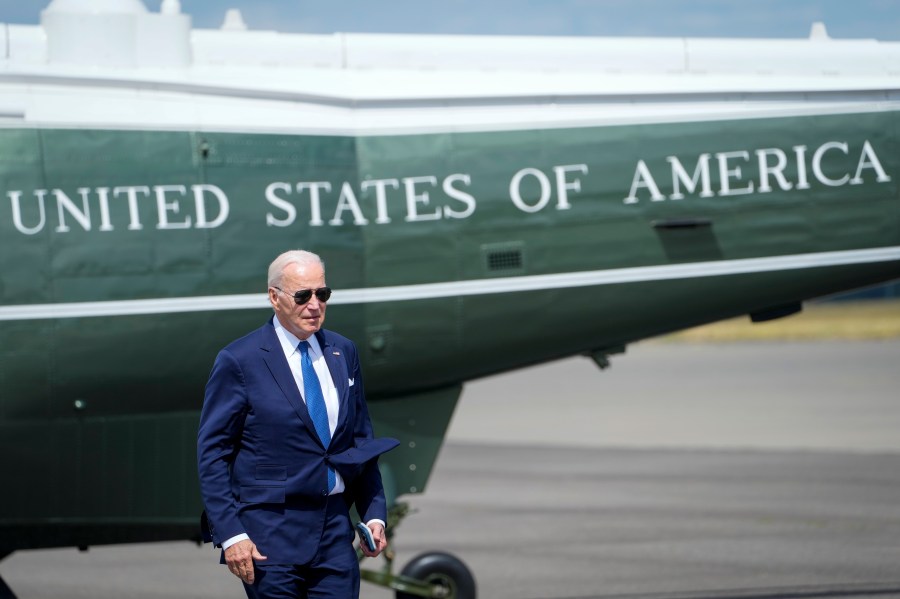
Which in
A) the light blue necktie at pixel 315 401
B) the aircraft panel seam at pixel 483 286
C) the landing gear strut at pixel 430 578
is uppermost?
the aircraft panel seam at pixel 483 286

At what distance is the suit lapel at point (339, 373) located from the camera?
4930 mm

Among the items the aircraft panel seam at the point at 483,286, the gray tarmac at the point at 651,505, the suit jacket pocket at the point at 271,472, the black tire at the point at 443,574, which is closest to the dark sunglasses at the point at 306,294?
the suit jacket pocket at the point at 271,472

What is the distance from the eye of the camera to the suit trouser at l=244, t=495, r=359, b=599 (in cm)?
481

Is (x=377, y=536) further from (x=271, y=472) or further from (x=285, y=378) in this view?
→ (x=285, y=378)

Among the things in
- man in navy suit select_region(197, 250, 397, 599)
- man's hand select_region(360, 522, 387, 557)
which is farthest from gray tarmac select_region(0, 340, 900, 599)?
man in navy suit select_region(197, 250, 397, 599)

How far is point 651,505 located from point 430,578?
5892mm

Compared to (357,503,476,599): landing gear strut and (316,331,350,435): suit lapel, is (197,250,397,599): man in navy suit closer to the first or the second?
(316,331,350,435): suit lapel

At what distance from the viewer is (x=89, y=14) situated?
7.68m

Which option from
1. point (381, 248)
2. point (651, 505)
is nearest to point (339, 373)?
point (381, 248)

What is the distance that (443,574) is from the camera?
26.8 feet

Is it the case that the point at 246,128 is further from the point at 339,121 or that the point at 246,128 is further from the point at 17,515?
the point at 17,515

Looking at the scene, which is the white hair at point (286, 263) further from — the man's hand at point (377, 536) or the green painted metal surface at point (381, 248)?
the green painted metal surface at point (381, 248)

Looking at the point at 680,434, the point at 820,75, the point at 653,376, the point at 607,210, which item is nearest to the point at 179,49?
the point at 607,210

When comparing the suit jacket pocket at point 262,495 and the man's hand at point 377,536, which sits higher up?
the suit jacket pocket at point 262,495
